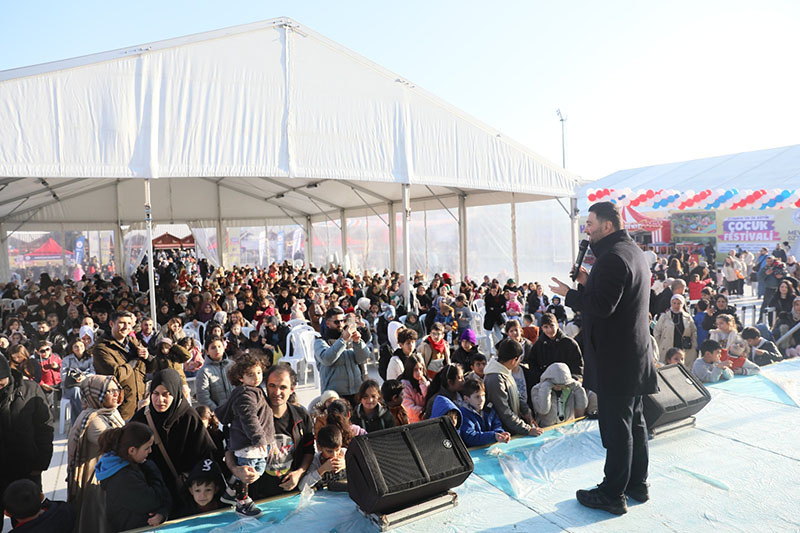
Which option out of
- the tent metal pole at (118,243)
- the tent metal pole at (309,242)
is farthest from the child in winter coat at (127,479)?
the tent metal pole at (309,242)

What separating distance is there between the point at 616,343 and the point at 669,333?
425 cm

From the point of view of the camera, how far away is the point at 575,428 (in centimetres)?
370

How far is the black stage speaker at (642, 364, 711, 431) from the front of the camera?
3.32 meters

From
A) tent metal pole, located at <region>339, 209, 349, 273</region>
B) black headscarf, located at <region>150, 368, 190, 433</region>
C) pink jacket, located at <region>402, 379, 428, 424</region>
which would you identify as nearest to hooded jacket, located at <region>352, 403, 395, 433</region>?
pink jacket, located at <region>402, 379, 428, 424</region>

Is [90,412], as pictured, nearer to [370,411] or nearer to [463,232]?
[370,411]

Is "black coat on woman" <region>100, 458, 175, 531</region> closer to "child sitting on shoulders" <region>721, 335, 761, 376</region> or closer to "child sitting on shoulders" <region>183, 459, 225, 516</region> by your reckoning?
"child sitting on shoulders" <region>183, 459, 225, 516</region>

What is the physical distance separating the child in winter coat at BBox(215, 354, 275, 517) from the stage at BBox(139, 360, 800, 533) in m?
0.09

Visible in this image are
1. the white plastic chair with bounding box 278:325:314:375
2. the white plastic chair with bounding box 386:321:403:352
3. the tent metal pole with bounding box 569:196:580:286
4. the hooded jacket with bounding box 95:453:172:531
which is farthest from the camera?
the tent metal pole with bounding box 569:196:580:286

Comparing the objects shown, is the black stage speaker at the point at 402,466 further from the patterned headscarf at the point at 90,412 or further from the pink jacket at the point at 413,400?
the patterned headscarf at the point at 90,412

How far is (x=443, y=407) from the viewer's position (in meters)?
3.36

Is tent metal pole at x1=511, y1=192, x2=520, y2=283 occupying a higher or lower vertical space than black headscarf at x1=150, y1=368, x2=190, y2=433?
higher

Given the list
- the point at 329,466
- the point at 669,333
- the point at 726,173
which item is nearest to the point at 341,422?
the point at 329,466

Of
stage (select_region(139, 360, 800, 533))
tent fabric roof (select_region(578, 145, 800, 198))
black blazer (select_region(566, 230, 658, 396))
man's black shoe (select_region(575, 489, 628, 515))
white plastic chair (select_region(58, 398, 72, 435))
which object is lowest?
white plastic chair (select_region(58, 398, 72, 435))

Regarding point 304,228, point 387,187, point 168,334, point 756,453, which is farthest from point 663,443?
point 304,228
